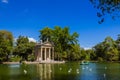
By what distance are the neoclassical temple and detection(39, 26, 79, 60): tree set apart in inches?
89.2

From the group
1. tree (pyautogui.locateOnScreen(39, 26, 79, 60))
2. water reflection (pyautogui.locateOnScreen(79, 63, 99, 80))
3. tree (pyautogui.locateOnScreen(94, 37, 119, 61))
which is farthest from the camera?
tree (pyautogui.locateOnScreen(94, 37, 119, 61))

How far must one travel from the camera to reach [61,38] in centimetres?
11125

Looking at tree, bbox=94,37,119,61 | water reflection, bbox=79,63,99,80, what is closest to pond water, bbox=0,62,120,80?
water reflection, bbox=79,63,99,80

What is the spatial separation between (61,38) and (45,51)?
868 cm

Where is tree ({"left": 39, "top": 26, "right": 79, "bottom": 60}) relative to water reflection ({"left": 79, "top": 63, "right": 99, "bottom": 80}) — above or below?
above

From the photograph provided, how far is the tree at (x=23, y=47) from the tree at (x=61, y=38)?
23.6 ft

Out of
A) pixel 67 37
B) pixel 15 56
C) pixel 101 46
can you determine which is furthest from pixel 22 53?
pixel 101 46

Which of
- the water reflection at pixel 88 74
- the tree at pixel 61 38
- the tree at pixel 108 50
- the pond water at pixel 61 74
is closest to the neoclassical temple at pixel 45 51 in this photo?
the tree at pixel 61 38

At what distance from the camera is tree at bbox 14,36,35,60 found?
4358 inches

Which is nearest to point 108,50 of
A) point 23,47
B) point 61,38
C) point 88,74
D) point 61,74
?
point 61,38

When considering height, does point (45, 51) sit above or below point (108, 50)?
below

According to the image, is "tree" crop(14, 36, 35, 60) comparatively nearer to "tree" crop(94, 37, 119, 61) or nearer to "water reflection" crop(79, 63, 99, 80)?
"tree" crop(94, 37, 119, 61)

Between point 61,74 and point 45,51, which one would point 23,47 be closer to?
point 45,51

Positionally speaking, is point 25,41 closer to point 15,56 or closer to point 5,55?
point 15,56
